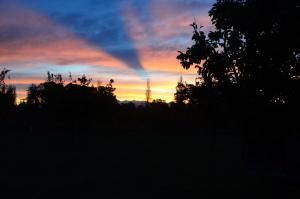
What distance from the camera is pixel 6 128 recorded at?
7469 centimetres

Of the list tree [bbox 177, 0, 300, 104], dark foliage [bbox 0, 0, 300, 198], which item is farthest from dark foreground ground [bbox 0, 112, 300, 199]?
tree [bbox 177, 0, 300, 104]

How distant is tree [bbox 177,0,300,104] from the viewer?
14586 mm

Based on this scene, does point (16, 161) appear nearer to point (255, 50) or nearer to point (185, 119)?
point (255, 50)

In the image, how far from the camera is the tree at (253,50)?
47.9ft

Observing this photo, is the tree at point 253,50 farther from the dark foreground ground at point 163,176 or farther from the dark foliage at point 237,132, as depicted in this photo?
the dark foreground ground at point 163,176

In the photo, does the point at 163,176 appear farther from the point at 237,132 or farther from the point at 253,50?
the point at 253,50

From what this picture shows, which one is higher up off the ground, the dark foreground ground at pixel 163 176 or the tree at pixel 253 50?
the tree at pixel 253 50

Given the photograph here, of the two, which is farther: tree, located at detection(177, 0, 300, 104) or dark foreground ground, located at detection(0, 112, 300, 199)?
dark foreground ground, located at detection(0, 112, 300, 199)

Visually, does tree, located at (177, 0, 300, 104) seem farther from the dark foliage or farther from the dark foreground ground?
the dark foreground ground

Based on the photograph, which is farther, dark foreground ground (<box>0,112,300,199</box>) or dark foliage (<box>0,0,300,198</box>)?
dark foreground ground (<box>0,112,300,199</box>)

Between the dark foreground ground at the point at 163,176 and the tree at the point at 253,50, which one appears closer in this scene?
the tree at the point at 253,50

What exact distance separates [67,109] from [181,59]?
1323 inches

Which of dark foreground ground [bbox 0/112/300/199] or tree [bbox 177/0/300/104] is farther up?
tree [bbox 177/0/300/104]

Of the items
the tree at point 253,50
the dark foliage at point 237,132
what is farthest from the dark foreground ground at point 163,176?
the tree at point 253,50
